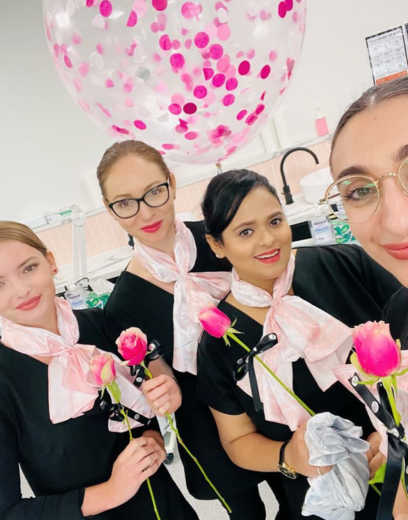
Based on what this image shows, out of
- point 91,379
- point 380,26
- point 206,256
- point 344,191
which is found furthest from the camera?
Answer: point 380,26

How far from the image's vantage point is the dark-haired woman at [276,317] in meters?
0.97

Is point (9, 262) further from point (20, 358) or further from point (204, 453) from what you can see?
point (204, 453)

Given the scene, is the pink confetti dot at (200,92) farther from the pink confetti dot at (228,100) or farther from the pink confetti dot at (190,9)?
Answer: the pink confetti dot at (190,9)

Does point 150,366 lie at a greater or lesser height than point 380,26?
lesser

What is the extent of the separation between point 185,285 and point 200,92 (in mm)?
599

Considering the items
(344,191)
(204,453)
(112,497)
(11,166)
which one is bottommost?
(204,453)

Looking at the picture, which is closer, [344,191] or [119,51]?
[344,191]

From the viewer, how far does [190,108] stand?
3.33 ft

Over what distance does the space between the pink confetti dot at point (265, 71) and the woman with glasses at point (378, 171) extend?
40 cm

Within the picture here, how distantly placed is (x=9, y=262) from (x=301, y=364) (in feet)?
2.76

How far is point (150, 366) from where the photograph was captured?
4.00 ft

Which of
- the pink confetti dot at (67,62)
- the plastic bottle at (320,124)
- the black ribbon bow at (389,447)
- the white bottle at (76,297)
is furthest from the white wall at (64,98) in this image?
the black ribbon bow at (389,447)

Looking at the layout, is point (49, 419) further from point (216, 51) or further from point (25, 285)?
point (216, 51)

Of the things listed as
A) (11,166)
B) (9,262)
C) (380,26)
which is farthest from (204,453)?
(380,26)
